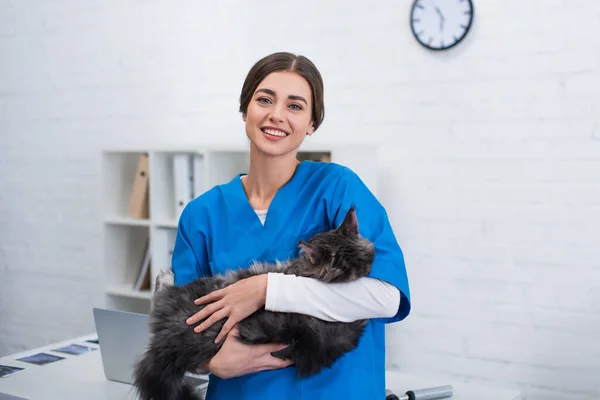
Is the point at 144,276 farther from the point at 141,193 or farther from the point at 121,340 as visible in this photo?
the point at 121,340

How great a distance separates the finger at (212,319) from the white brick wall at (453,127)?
194 cm

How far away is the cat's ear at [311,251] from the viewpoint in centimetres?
132

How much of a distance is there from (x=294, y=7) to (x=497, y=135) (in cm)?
122

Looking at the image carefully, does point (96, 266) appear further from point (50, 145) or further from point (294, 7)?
point (294, 7)

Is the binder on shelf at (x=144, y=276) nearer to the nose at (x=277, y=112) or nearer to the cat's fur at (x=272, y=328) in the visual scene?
the cat's fur at (x=272, y=328)

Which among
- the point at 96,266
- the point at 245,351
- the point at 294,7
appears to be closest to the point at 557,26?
the point at 294,7

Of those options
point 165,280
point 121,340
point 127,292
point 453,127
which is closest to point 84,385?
point 121,340

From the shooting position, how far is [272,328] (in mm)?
1349

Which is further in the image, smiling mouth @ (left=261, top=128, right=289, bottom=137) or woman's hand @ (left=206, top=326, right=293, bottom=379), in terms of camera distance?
smiling mouth @ (left=261, top=128, right=289, bottom=137)

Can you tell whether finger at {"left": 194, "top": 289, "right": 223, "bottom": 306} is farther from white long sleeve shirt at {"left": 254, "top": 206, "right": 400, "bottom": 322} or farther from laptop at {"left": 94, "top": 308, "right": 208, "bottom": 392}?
laptop at {"left": 94, "top": 308, "right": 208, "bottom": 392}

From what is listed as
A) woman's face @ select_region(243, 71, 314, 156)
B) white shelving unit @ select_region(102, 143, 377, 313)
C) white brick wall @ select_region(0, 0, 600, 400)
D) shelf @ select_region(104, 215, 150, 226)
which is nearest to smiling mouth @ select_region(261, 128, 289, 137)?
woman's face @ select_region(243, 71, 314, 156)

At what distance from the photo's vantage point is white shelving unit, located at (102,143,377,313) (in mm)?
3084

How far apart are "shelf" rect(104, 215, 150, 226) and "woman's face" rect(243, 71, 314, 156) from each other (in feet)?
7.10

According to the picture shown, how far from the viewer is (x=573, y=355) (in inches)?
114
